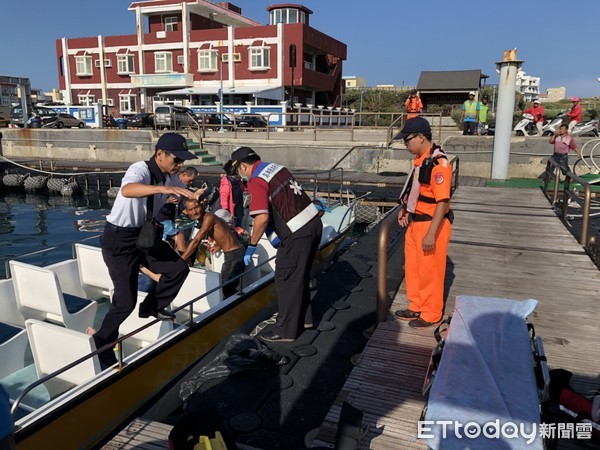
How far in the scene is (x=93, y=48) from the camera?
46906mm

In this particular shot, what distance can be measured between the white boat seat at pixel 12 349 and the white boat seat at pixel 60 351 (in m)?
0.58

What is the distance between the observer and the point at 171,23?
45.6m

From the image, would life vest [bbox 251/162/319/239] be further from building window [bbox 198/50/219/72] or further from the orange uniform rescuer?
building window [bbox 198/50/219/72]

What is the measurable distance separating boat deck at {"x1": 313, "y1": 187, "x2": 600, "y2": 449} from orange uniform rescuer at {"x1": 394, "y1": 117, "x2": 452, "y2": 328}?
262 mm

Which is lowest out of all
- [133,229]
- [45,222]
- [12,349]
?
[45,222]

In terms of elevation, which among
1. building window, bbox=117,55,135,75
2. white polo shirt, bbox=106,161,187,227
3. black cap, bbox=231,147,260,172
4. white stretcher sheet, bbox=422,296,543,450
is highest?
building window, bbox=117,55,135,75

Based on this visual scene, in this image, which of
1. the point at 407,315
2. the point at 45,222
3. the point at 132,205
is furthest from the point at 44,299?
the point at 45,222

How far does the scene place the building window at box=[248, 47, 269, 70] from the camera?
41312 mm

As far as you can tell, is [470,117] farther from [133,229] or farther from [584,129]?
[133,229]

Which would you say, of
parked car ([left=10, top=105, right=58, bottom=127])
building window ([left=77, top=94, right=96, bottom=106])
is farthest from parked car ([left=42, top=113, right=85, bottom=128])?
building window ([left=77, top=94, right=96, bottom=106])

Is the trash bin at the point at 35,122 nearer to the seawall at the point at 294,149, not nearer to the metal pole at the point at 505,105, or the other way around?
the seawall at the point at 294,149

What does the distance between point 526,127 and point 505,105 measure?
6.49 m

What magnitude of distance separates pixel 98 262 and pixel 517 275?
5.48 m

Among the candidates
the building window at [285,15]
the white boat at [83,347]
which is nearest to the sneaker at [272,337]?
the white boat at [83,347]
